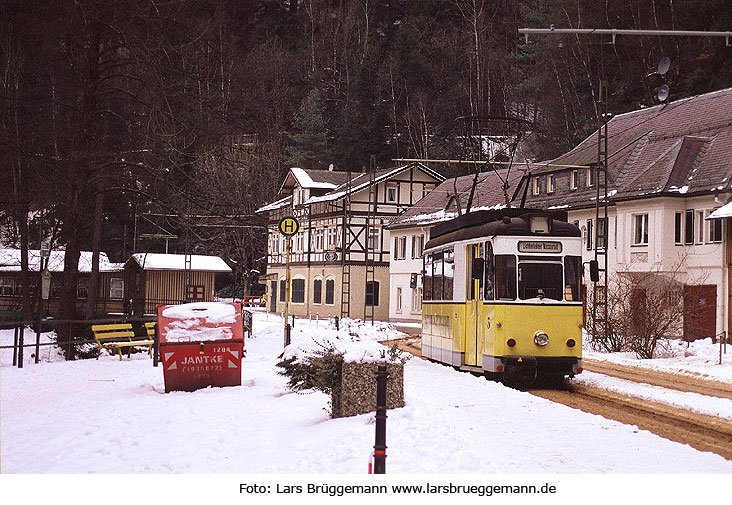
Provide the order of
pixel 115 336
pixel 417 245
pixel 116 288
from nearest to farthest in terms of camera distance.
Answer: pixel 115 336
pixel 417 245
pixel 116 288

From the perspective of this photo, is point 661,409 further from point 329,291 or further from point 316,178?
point 316,178

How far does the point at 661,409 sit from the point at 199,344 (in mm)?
7582

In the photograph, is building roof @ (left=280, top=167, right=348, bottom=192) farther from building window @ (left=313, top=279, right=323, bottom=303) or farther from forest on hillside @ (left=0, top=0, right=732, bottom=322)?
building window @ (left=313, top=279, right=323, bottom=303)

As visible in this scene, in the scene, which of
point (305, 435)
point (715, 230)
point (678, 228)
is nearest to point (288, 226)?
point (305, 435)

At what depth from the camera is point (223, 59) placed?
2580 cm

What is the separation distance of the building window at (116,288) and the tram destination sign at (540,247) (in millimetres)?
47422

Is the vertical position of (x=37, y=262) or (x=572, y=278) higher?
(x=37, y=262)

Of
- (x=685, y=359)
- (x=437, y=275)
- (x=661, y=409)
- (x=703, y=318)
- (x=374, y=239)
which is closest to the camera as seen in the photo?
(x=661, y=409)

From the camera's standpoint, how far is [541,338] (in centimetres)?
1794

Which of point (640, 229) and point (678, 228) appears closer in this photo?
point (678, 228)

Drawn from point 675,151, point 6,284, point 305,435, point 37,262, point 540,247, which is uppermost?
point 675,151

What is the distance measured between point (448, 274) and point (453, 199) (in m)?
37.9

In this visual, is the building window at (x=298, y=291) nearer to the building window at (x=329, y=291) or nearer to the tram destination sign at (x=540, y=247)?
the building window at (x=329, y=291)

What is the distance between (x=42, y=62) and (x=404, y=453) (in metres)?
18.6
